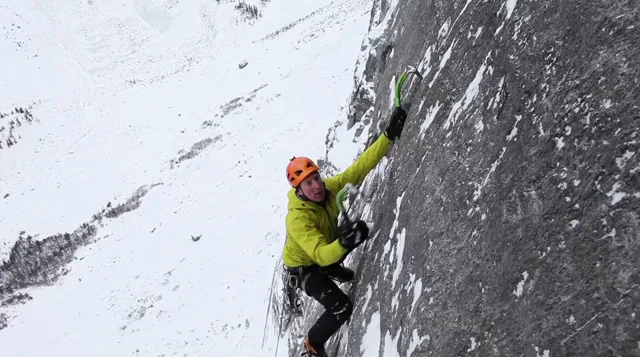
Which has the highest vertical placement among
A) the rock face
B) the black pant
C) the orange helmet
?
the orange helmet

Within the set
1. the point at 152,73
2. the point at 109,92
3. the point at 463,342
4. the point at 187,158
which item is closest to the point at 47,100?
the point at 109,92

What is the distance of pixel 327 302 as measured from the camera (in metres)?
4.52

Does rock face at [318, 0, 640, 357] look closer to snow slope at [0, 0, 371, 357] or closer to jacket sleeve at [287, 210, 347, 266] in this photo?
jacket sleeve at [287, 210, 347, 266]

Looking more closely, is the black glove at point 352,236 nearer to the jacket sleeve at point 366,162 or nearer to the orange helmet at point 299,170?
the orange helmet at point 299,170

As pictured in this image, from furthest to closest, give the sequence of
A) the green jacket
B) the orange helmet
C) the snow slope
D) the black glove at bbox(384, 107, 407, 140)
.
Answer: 1. the snow slope
2. the black glove at bbox(384, 107, 407, 140)
3. the orange helmet
4. the green jacket

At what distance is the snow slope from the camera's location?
1506cm

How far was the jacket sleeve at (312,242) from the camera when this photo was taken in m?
3.74

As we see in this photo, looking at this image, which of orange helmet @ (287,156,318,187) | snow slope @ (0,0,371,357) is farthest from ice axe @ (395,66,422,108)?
snow slope @ (0,0,371,357)

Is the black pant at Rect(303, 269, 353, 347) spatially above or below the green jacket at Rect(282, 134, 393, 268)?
below

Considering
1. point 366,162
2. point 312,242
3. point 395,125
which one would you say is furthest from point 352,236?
point 395,125

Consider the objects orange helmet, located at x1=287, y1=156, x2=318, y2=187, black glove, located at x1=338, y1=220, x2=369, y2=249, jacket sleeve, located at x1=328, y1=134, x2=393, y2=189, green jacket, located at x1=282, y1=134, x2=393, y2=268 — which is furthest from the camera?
jacket sleeve, located at x1=328, y1=134, x2=393, y2=189

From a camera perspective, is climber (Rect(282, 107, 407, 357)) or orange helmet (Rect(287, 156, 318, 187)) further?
orange helmet (Rect(287, 156, 318, 187))

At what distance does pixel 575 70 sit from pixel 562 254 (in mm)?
985

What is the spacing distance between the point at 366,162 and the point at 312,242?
1335mm
